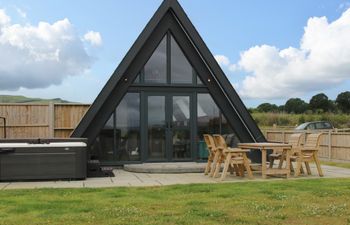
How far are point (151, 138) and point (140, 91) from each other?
1480 millimetres

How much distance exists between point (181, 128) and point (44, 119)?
4.49m

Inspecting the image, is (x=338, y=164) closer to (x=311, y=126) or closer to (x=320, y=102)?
(x=311, y=126)

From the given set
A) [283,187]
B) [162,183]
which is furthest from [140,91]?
[283,187]

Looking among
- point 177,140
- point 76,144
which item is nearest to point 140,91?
point 177,140

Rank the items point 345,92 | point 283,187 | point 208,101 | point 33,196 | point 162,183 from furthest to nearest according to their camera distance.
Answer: point 345,92, point 208,101, point 162,183, point 283,187, point 33,196

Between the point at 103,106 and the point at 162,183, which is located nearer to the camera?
the point at 162,183

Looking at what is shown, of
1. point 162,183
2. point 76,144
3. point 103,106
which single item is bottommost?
point 162,183

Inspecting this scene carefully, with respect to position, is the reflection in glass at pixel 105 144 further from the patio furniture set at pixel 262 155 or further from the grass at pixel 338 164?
the grass at pixel 338 164

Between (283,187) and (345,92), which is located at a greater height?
(345,92)

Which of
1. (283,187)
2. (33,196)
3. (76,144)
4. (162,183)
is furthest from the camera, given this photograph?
(76,144)

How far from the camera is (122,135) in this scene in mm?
13977

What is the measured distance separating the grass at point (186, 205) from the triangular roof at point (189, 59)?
166 inches

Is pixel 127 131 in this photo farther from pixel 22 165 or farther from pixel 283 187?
pixel 283 187

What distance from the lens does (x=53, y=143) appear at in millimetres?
11078
